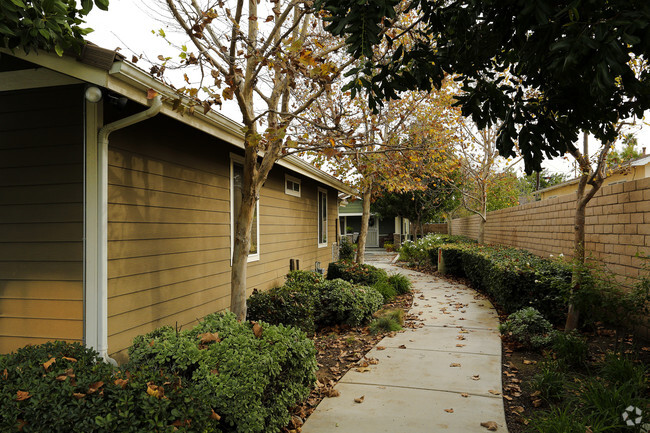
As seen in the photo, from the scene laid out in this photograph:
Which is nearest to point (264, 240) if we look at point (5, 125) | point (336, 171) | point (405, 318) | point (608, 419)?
point (405, 318)

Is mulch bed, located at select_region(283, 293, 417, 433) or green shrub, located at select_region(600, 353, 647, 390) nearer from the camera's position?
green shrub, located at select_region(600, 353, 647, 390)

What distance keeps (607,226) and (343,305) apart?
4.06 m

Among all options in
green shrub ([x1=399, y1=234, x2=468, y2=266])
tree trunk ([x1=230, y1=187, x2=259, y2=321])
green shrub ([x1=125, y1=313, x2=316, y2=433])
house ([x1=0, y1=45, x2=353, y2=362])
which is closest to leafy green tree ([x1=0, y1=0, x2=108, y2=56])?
house ([x1=0, y1=45, x2=353, y2=362])

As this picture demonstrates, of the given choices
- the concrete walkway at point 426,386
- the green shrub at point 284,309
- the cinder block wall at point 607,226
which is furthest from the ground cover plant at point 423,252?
the green shrub at point 284,309

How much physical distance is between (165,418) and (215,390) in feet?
1.73

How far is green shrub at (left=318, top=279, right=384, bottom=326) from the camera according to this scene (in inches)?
283

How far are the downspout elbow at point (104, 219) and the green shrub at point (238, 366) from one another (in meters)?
0.48

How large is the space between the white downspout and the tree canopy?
7.28 ft

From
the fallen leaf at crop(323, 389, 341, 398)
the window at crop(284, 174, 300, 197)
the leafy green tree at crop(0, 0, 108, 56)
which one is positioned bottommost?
the fallen leaf at crop(323, 389, 341, 398)

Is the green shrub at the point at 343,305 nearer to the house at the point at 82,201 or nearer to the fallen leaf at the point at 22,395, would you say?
the house at the point at 82,201

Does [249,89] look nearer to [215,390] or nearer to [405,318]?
[215,390]

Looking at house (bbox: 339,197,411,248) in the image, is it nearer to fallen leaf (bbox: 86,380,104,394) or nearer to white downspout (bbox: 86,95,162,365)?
white downspout (bbox: 86,95,162,365)

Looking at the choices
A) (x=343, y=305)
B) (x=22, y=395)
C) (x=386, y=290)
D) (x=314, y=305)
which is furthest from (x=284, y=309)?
(x=386, y=290)

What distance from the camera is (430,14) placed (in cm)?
368
